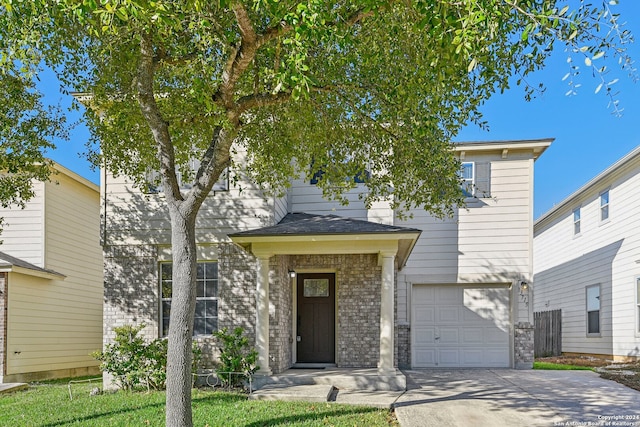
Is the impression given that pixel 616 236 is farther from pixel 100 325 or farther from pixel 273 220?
pixel 100 325

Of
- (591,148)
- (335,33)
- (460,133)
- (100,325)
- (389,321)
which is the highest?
(591,148)

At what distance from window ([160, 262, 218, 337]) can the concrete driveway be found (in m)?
4.07

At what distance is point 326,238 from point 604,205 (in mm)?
9525

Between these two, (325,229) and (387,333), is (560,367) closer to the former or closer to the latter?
(387,333)

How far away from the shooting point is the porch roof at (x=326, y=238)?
867 cm

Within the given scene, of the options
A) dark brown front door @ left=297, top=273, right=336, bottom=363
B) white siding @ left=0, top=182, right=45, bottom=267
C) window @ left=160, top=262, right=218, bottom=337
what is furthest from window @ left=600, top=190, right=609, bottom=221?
white siding @ left=0, top=182, right=45, bottom=267

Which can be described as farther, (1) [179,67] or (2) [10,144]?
(2) [10,144]

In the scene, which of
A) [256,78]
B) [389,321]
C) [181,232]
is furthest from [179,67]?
[389,321]

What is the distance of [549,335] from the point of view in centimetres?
1645

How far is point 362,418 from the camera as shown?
21.6 feet

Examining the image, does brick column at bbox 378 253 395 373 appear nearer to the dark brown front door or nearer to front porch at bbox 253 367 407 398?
front porch at bbox 253 367 407 398

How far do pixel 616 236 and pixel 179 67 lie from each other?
12031 mm

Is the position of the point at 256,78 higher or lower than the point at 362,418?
higher

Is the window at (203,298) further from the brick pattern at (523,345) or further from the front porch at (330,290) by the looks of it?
the brick pattern at (523,345)
